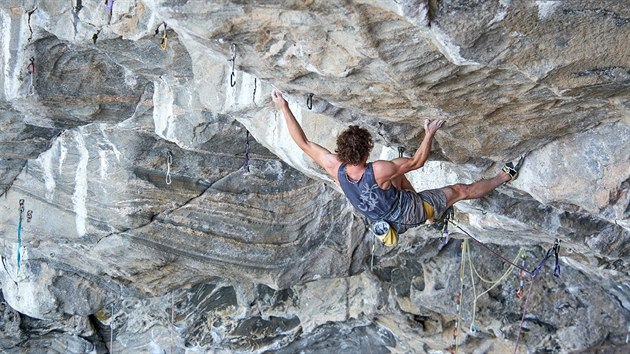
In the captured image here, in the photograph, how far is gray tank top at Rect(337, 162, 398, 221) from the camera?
379cm

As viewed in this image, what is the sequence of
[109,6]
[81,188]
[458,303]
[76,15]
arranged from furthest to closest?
[458,303] → [81,188] → [76,15] → [109,6]

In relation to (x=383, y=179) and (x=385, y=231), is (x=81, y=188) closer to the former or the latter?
(x=385, y=231)

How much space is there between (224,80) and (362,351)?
411 cm

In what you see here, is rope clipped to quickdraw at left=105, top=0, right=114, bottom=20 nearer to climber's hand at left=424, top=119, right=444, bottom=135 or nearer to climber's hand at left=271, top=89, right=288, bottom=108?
climber's hand at left=271, top=89, right=288, bottom=108

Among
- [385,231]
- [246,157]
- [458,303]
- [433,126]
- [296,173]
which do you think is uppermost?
[433,126]

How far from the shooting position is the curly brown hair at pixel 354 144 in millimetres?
3645

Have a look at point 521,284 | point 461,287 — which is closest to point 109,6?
point 461,287

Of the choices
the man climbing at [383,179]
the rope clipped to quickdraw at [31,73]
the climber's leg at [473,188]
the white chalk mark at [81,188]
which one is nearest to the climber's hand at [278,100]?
the man climbing at [383,179]

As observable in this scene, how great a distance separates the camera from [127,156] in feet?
20.9

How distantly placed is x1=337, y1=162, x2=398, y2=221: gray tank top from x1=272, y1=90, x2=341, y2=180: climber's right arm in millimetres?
73

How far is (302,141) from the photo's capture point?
3.84 m

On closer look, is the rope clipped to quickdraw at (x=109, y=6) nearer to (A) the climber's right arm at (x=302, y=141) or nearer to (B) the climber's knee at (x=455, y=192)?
(A) the climber's right arm at (x=302, y=141)

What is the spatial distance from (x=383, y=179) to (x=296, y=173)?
304cm

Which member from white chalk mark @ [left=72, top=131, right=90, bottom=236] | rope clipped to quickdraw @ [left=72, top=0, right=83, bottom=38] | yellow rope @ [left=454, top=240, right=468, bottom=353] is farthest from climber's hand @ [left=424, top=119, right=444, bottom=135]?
white chalk mark @ [left=72, top=131, right=90, bottom=236]
